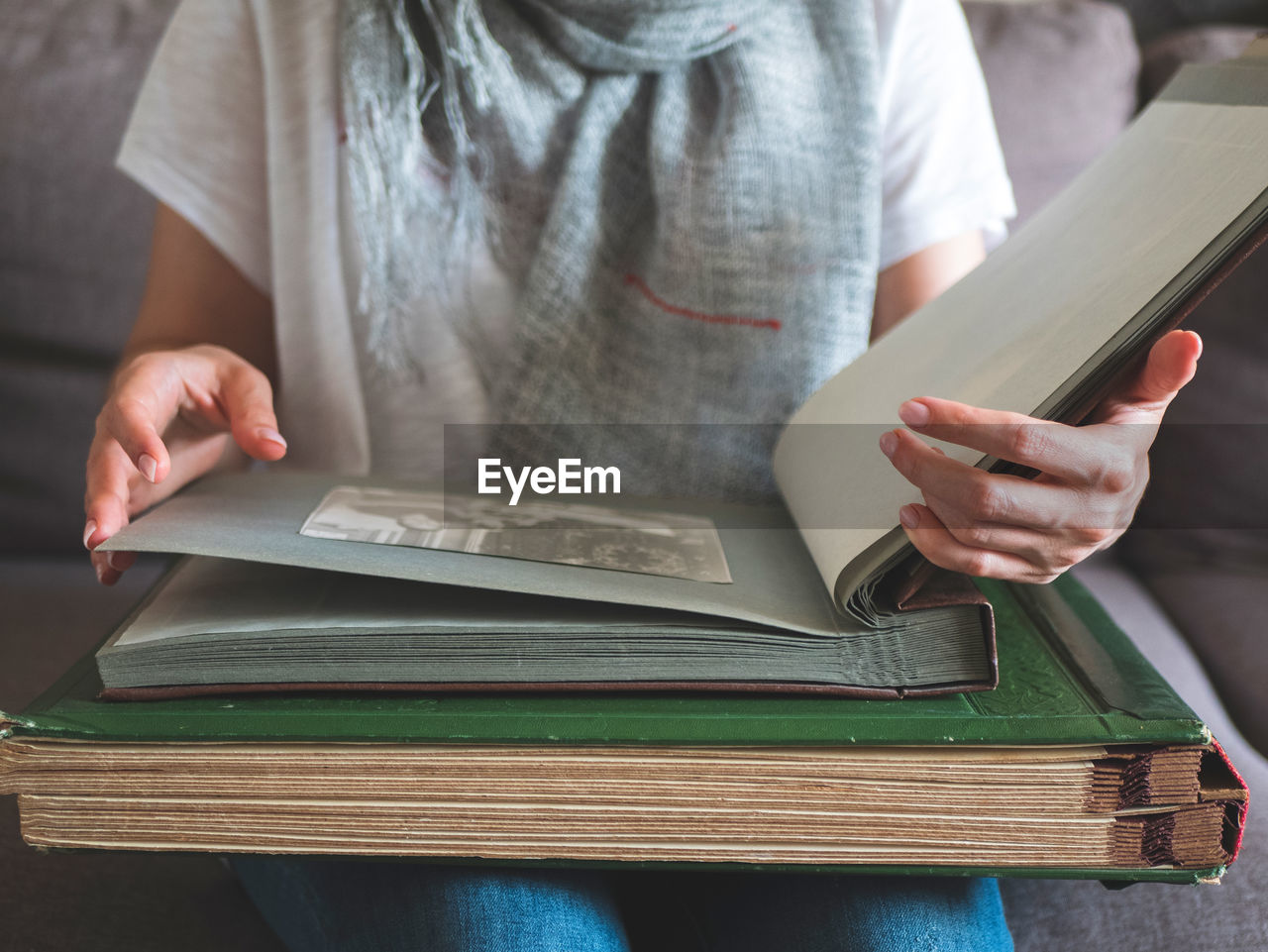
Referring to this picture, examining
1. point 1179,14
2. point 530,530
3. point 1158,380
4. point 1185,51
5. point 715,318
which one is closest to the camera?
point 1158,380

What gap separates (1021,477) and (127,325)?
33.7 inches

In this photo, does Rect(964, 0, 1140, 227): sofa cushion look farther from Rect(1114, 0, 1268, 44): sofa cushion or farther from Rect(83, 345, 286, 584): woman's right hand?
Rect(83, 345, 286, 584): woman's right hand

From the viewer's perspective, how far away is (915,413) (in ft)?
1.20

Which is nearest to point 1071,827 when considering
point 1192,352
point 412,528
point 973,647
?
point 973,647

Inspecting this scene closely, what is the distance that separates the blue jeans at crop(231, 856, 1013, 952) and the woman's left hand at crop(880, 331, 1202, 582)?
18cm

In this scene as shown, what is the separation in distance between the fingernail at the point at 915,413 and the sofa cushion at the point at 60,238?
0.82 meters

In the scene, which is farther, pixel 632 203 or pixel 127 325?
pixel 127 325

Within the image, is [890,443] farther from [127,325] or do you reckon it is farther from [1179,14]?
[1179,14]

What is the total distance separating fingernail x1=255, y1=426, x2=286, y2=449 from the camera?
1.58ft

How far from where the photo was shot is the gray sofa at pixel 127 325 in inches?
33.5

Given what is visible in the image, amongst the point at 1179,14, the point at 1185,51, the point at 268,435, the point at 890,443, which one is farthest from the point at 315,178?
the point at 1179,14

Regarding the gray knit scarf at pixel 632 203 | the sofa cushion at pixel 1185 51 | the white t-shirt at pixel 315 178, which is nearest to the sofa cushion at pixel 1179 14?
the sofa cushion at pixel 1185 51

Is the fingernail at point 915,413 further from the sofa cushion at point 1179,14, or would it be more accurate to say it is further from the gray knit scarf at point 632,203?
the sofa cushion at point 1179,14

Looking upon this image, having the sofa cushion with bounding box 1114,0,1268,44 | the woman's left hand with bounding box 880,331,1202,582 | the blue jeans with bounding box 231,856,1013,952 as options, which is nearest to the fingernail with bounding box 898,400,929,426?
the woman's left hand with bounding box 880,331,1202,582
